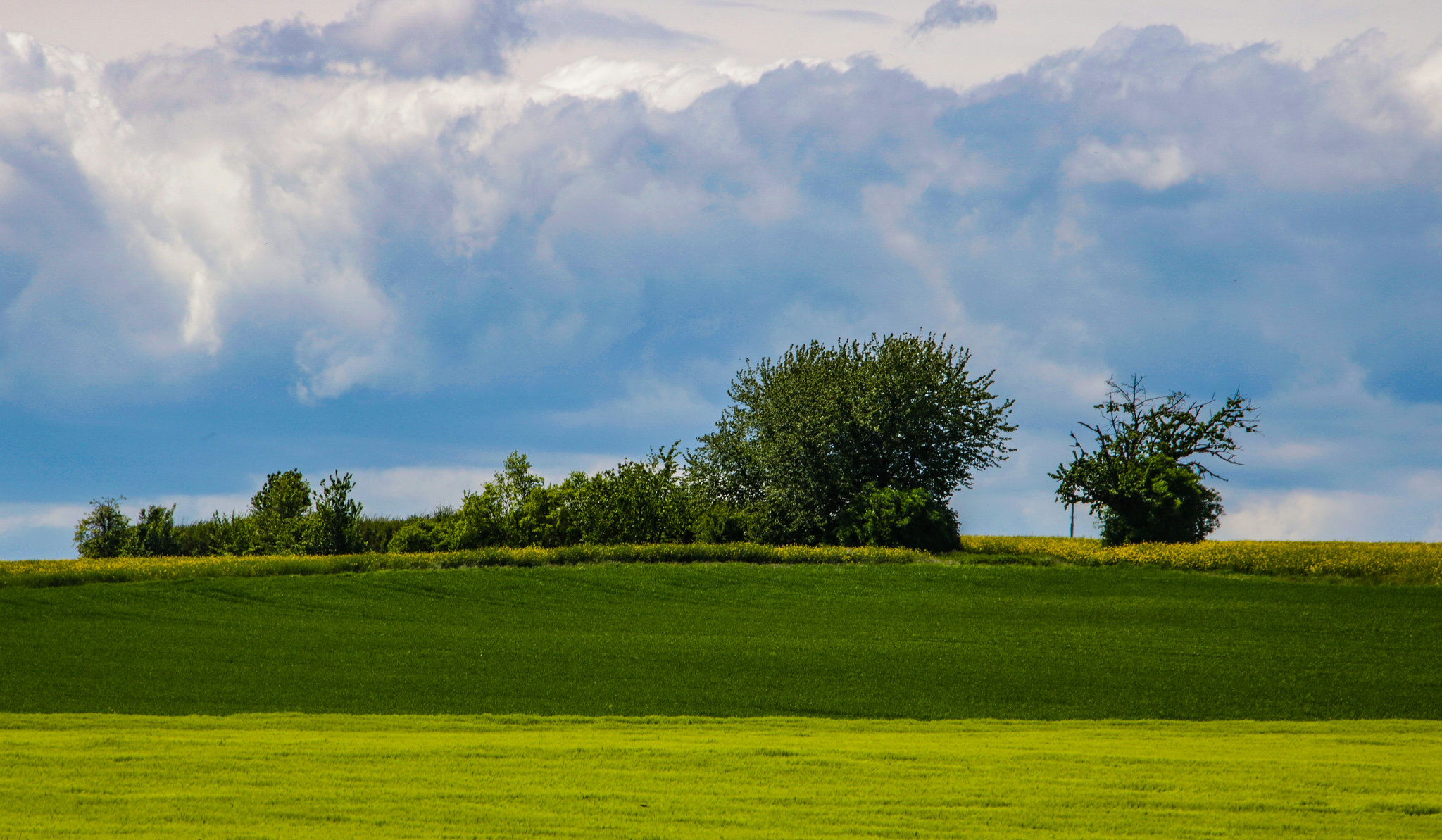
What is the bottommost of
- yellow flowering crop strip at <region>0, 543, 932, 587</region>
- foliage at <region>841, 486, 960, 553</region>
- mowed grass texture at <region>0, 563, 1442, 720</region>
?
mowed grass texture at <region>0, 563, 1442, 720</region>

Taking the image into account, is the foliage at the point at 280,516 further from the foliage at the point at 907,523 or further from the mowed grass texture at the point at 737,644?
the foliage at the point at 907,523

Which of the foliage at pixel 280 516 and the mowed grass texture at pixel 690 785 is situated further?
the foliage at pixel 280 516

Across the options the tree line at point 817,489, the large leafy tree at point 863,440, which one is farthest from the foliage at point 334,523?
the large leafy tree at point 863,440

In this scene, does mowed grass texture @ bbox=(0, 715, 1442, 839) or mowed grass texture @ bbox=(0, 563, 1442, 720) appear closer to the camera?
mowed grass texture @ bbox=(0, 715, 1442, 839)

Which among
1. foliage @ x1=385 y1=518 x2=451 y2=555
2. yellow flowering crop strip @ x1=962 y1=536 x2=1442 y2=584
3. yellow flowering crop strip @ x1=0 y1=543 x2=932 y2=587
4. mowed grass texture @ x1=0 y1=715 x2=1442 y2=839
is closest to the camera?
mowed grass texture @ x1=0 y1=715 x2=1442 y2=839

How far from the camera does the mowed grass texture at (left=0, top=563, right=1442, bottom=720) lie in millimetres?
19250

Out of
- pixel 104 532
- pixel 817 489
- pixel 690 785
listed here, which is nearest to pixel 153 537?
pixel 104 532

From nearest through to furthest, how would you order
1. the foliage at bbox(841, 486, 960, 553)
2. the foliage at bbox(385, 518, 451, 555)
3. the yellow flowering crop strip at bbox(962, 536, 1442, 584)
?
the yellow flowering crop strip at bbox(962, 536, 1442, 584)
the foliage at bbox(841, 486, 960, 553)
the foliage at bbox(385, 518, 451, 555)

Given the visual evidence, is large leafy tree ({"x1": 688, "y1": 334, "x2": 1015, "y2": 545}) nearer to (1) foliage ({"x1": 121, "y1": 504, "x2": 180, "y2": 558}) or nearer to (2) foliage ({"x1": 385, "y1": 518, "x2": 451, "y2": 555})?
(2) foliage ({"x1": 385, "y1": 518, "x2": 451, "y2": 555})

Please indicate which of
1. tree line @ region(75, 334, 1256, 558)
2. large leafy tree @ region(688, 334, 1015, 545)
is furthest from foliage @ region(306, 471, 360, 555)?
large leafy tree @ region(688, 334, 1015, 545)

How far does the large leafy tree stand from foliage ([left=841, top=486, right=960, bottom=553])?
0.50ft

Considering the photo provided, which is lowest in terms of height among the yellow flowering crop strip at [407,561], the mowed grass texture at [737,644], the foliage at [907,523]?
the mowed grass texture at [737,644]

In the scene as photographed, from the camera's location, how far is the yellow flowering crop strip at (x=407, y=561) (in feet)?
103

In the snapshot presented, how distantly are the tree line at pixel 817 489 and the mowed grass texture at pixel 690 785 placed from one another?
26888mm
